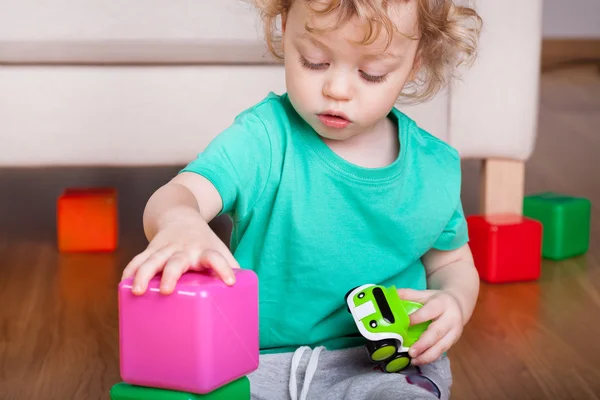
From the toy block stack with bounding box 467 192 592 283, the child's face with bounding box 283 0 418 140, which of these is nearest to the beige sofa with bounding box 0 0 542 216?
the toy block stack with bounding box 467 192 592 283

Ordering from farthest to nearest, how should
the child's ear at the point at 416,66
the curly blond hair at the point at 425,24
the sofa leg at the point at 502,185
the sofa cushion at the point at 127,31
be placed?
the sofa leg at the point at 502,185 → the sofa cushion at the point at 127,31 → the child's ear at the point at 416,66 → the curly blond hair at the point at 425,24

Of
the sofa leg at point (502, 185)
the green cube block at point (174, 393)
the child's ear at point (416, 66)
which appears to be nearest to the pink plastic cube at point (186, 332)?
the green cube block at point (174, 393)

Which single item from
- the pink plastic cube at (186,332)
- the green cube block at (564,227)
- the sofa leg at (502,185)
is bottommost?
the green cube block at (564,227)

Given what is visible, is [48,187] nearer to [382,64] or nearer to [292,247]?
[292,247]

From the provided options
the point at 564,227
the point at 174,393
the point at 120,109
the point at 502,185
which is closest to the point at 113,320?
the point at 120,109

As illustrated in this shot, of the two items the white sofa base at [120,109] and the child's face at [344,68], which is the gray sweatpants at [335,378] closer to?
the child's face at [344,68]

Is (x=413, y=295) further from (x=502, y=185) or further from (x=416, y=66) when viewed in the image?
(x=502, y=185)

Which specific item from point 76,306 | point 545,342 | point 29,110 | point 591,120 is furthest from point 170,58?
point 591,120

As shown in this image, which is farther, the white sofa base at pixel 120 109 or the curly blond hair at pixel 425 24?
the white sofa base at pixel 120 109

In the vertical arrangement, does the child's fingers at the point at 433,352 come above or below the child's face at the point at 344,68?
below

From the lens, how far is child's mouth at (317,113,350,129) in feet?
2.82

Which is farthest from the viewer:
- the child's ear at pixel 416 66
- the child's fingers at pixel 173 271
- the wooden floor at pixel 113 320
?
the wooden floor at pixel 113 320

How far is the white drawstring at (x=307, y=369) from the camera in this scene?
904 millimetres

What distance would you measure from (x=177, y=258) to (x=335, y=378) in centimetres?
34
